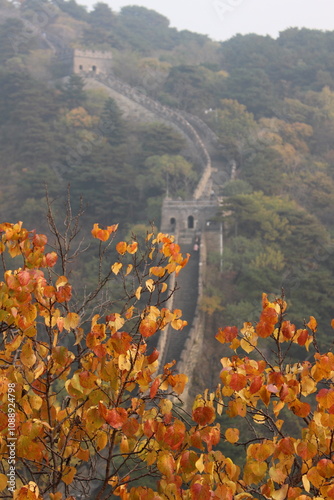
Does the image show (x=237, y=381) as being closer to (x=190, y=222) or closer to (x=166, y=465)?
(x=166, y=465)

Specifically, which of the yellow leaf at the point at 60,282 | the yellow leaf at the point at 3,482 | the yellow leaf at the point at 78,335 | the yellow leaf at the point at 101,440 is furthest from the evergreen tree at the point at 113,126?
the yellow leaf at the point at 3,482

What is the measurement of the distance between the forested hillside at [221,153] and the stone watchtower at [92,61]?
1041 millimetres

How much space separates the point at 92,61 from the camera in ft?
215

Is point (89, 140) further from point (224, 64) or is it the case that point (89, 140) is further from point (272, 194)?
point (224, 64)

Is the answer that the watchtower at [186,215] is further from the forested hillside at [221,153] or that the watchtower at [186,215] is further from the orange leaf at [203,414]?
the orange leaf at [203,414]

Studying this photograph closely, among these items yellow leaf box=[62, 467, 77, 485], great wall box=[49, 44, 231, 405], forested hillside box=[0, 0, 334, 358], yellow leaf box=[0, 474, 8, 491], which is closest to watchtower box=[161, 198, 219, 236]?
great wall box=[49, 44, 231, 405]

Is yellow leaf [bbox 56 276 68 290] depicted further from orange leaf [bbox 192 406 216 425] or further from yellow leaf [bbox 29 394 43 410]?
orange leaf [bbox 192 406 216 425]

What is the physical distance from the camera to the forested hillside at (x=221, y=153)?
29453 mm

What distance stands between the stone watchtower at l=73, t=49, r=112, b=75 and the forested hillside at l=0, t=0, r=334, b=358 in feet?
3.41

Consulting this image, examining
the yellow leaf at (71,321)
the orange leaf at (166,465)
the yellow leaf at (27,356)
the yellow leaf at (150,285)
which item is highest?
the yellow leaf at (150,285)

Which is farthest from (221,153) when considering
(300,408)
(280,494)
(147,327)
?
(280,494)

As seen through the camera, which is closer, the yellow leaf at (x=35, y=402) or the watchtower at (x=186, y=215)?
the yellow leaf at (x=35, y=402)

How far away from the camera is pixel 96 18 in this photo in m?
91.0

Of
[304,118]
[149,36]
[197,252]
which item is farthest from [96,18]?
[197,252]
